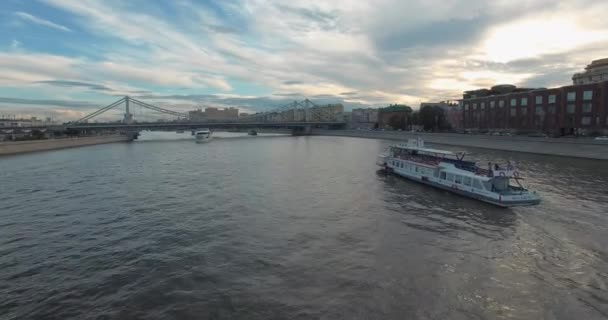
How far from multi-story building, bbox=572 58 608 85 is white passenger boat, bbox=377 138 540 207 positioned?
102 metres

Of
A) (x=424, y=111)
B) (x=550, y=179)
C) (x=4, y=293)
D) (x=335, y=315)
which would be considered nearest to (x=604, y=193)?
(x=550, y=179)

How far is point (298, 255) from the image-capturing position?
15242mm

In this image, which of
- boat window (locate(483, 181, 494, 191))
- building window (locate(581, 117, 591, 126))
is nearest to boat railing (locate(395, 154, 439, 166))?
boat window (locate(483, 181, 494, 191))

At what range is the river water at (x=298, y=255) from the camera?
11.2m

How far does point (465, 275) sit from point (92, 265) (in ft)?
47.1

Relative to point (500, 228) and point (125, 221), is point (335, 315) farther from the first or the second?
point (125, 221)

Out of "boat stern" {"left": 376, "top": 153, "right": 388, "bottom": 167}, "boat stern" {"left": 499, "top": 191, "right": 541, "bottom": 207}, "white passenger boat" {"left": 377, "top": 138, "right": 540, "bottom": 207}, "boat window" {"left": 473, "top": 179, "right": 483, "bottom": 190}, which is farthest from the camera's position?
"boat stern" {"left": 376, "top": 153, "right": 388, "bottom": 167}

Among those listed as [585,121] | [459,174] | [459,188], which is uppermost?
[585,121]

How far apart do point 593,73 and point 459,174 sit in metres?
117

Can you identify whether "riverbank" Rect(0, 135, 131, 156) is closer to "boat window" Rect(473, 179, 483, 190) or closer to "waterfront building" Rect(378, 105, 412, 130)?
"boat window" Rect(473, 179, 483, 190)

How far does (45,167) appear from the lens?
45.9 metres

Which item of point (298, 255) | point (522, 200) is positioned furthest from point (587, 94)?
point (298, 255)

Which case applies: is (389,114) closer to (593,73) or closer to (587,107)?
(593,73)

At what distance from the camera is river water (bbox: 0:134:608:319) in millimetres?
11250
